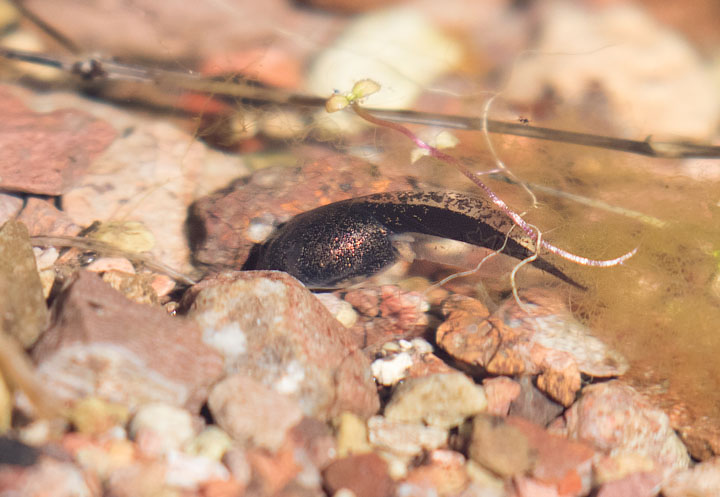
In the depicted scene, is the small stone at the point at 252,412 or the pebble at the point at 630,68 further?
the pebble at the point at 630,68

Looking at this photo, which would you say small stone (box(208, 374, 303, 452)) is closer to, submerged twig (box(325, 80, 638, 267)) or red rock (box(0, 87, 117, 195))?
submerged twig (box(325, 80, 638, 267))

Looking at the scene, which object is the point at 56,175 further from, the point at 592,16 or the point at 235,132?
the point at 592,16

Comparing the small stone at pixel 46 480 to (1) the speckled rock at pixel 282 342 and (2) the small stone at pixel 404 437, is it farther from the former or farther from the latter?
(2) the small stone at pixel 404 437

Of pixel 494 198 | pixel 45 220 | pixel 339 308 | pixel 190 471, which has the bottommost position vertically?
pixel 45 220

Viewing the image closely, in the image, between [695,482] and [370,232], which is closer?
[695,482]

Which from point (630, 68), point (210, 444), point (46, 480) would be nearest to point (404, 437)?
point (210, 444)

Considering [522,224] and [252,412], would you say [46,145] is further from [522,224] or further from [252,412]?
[522,224]

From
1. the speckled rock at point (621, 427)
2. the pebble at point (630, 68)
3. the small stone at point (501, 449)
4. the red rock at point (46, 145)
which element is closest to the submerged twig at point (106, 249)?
the red rock at point (46, 145)
